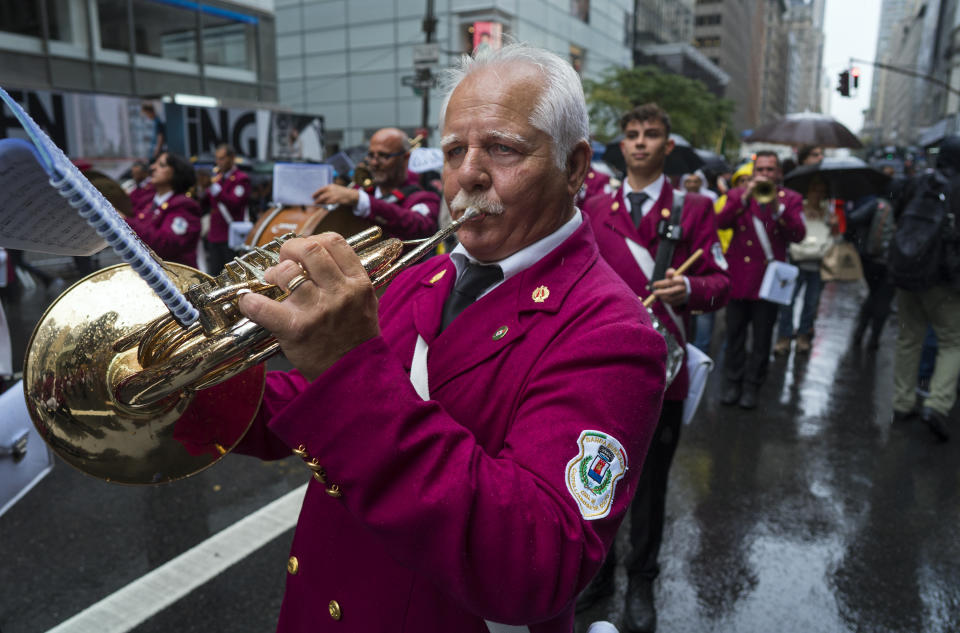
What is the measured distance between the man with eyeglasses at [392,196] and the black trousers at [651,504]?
8.21 ft

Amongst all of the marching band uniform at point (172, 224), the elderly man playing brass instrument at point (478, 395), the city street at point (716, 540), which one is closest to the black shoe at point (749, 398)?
the city street at point (716, 540)

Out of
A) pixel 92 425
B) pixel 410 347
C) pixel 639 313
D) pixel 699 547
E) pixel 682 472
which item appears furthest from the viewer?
pixel 682 472

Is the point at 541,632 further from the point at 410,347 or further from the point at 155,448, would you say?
the point at 155,448

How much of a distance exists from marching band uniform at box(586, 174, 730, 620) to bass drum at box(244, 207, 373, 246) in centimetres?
192

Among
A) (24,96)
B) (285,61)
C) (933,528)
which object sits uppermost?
(285,61)

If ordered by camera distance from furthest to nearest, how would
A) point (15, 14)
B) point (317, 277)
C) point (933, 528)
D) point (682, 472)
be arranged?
1. point (15, 14)
2. point (682, 472)
3. point (933, 528)
4. point (317, 277)

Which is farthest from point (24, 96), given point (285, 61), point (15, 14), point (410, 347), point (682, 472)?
point (285, 61)

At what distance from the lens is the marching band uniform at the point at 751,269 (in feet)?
19.2

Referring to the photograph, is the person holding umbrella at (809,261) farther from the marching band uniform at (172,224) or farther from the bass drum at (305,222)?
the marching band uniform at (172,224)

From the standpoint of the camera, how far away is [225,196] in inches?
333

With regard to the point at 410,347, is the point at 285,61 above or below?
above

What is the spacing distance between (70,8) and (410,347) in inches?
900

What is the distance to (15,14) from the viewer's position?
18.1 m

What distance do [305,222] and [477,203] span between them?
3.39 m
